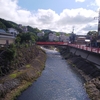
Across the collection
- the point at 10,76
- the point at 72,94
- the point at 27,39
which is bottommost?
the point at 72,94

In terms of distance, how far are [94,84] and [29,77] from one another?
1096cm

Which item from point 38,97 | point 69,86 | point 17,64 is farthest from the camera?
point 17,64

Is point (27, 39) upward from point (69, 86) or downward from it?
upward

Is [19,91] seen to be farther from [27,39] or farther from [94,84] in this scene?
[27,39]

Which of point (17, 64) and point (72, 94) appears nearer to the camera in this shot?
point (72, 94)

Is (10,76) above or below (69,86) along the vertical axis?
above

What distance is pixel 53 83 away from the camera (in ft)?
90.1

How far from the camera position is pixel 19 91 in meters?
21.9

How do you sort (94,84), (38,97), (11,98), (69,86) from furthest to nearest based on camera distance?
(69,86)
(94,84)
(38,97)
(11,98)

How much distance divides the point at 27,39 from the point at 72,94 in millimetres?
36187

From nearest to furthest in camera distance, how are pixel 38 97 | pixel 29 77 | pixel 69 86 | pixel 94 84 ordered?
pixel 38 97
pixel 94 84
pixel 69 86
pixel 29 77

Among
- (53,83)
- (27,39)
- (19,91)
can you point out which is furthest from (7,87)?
(27,39)

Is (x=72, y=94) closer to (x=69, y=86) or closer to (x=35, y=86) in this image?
(x=69, y=86)

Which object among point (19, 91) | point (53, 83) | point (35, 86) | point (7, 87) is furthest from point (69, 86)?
point (7, 87)
